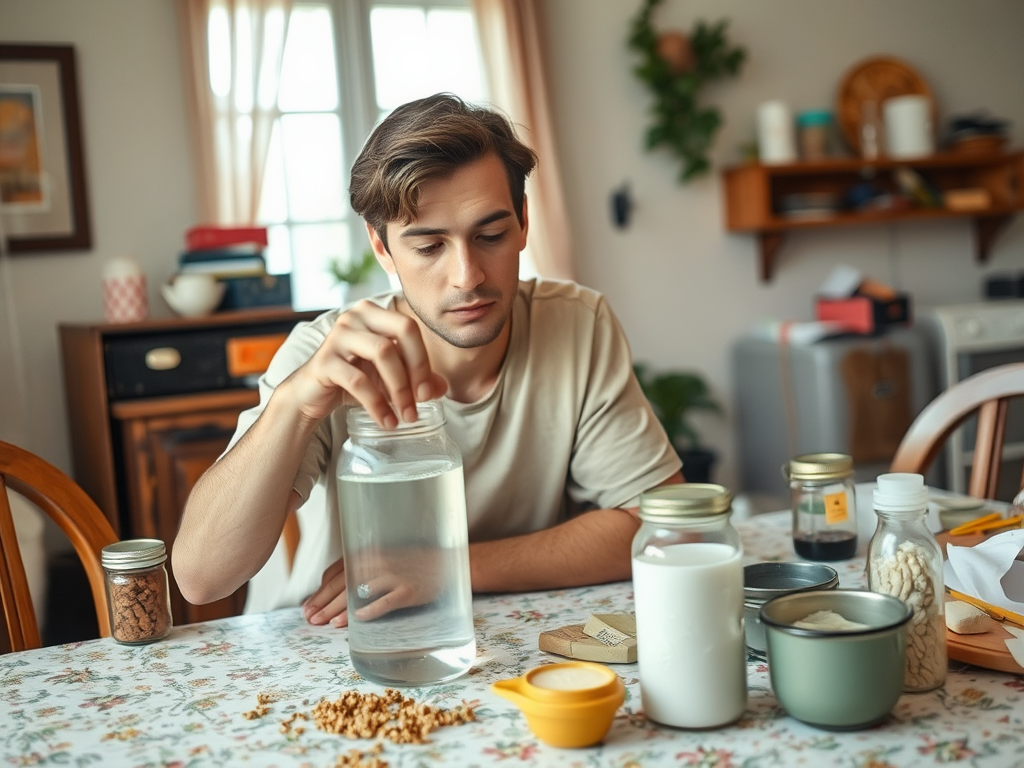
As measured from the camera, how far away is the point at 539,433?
1548 mm

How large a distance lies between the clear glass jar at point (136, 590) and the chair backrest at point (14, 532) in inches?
5.1

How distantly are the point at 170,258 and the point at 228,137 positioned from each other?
43 centimetres

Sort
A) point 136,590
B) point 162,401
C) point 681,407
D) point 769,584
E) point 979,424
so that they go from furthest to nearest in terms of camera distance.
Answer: point 681,407, point 162,401, point 979,424, point 136,590, point 769,584

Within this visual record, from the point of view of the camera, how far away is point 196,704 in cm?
99

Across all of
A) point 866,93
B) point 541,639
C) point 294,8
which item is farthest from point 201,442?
point 866,93

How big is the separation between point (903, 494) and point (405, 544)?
471 mm

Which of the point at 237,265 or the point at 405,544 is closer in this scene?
the point at 405,544

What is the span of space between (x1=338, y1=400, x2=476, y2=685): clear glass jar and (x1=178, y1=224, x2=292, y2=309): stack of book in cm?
209

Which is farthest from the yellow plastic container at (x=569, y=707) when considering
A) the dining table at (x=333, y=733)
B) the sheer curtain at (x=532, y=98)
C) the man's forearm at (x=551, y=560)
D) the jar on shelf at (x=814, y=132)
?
the jar on shelf at (x=814, y=132)

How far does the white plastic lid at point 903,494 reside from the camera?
35.9 inches

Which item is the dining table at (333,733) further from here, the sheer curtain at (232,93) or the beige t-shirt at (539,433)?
the sheer curtain at (232,93)

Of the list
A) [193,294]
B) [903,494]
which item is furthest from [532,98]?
[903,494]

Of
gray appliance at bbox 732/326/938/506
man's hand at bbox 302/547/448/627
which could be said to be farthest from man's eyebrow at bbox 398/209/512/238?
gray appliance at bbox 732/326/938/506

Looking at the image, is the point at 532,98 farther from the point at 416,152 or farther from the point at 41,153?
the point at 416,152
